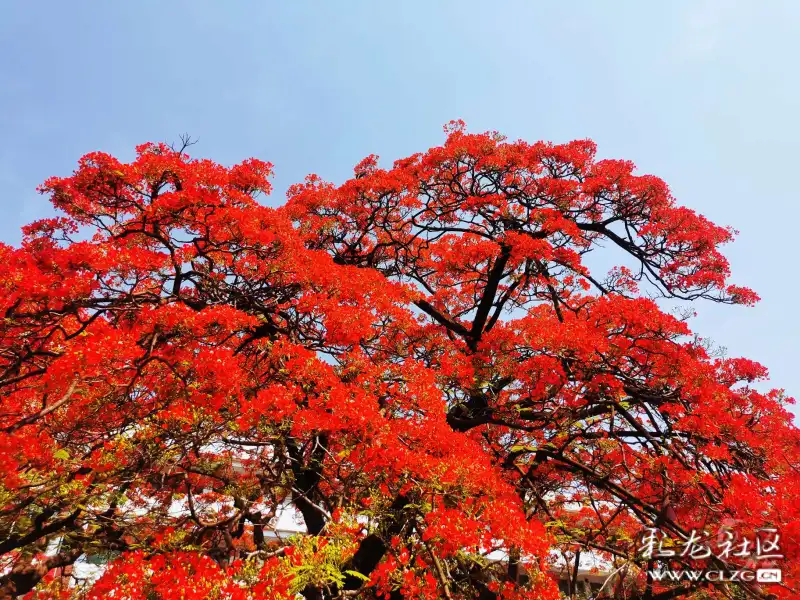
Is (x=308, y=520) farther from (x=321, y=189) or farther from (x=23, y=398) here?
(x=321, y=189)

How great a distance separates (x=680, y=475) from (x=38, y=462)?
8831 mm

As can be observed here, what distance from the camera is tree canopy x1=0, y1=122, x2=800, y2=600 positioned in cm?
582

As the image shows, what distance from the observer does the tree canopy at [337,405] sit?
582 centimetres

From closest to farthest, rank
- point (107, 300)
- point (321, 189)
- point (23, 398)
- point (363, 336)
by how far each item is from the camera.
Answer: point (107, 300), point (23, 398), point (363, 336), point (321, 189)

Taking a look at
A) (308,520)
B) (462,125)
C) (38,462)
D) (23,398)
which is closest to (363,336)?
(308,520)

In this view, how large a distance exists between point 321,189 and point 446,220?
10.0ft

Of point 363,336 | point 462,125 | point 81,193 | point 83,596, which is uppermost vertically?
point 462,125

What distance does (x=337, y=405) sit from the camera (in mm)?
6070

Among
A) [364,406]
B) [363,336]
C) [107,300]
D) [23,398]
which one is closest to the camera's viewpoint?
[364,406]

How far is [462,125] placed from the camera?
1133cm

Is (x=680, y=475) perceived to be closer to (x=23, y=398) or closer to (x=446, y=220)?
(x=446, y=220)

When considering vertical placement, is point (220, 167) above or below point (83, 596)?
above

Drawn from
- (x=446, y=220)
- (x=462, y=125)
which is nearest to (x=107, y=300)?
(x=446, y=220)

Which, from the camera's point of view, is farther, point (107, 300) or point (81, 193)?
point (81, 193)
